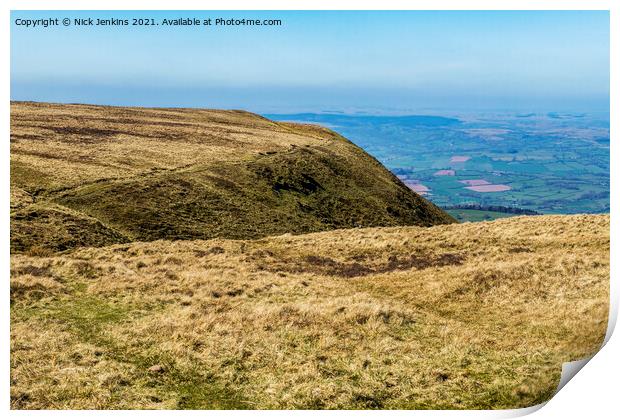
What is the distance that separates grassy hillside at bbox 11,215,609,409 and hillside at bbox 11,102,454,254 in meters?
11.3

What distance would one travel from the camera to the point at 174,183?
51500 mm

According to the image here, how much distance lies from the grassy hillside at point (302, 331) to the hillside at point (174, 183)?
11.3 meters

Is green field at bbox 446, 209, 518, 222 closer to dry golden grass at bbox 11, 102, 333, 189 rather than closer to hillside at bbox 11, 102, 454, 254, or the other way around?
hillside at bbox 11, 102, 454, 254

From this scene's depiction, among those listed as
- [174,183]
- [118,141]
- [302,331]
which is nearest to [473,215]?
[118,141]

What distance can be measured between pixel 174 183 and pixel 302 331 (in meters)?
37.8

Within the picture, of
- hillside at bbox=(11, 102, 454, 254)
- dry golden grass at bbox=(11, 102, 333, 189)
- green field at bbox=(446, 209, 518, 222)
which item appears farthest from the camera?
green field at bbox=(446, 209, 518, 222)

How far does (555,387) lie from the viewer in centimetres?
1473

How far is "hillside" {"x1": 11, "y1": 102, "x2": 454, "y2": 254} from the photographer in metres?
38.2

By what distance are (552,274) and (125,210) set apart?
106 ft

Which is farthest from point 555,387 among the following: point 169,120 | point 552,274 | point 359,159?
point 169,120

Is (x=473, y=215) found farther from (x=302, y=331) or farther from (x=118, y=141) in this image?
(x=302, y=331)

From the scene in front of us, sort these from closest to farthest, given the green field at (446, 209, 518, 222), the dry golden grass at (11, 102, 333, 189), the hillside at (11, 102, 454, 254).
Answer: the hillside at (11, 102, 454, 254), the dry golden grass at (11, 102, 333, 189), the green field at (446, 209, 518, 222)

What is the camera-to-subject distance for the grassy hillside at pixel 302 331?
533 inches

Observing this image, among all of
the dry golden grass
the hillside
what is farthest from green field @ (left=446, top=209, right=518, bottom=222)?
the dry golden grass
